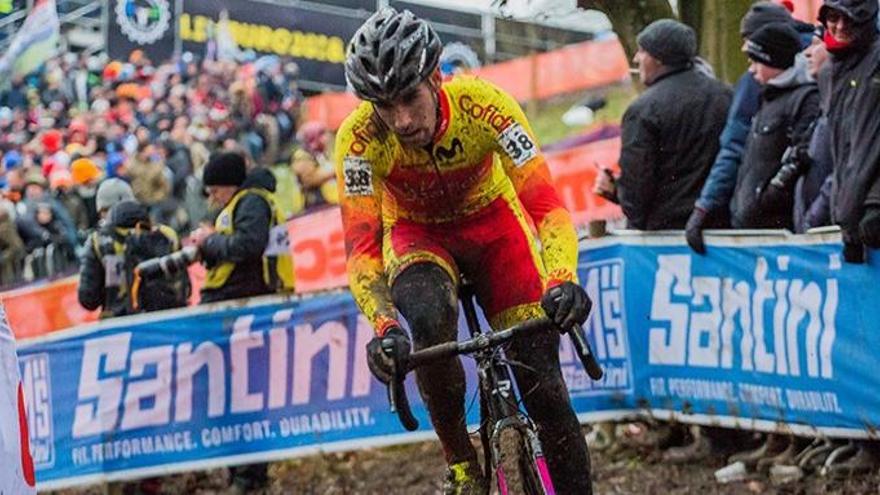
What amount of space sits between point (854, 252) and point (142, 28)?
24307 millimetres

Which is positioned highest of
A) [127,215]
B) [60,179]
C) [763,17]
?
[763,17]

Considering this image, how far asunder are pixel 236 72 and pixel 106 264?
18174mm

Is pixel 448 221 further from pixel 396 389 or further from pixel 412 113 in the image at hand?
pixel 396 389

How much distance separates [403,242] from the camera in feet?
21.7

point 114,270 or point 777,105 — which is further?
point 114,270

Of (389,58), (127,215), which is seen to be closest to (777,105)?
(389,58)

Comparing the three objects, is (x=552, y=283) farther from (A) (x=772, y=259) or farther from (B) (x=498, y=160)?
(A) (x=772, y=259)

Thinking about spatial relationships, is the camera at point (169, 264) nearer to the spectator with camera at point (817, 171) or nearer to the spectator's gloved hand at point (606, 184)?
the spectator's gloved hand at point (606, 184)

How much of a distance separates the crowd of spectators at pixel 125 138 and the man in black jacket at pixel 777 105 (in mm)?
9242

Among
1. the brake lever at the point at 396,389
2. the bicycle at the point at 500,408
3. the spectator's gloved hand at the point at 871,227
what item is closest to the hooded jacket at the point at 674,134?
the spectator's gloved hand at the point at 871,227

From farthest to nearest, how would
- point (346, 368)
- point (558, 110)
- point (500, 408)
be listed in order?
1. point (558, 110)
2. point (346, 368)
3. point (500, 408)

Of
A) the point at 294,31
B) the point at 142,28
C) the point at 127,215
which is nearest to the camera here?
the point at 127,215

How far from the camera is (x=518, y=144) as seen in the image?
6.27m

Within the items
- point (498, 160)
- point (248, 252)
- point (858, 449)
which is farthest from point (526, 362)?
point (248, 252)
